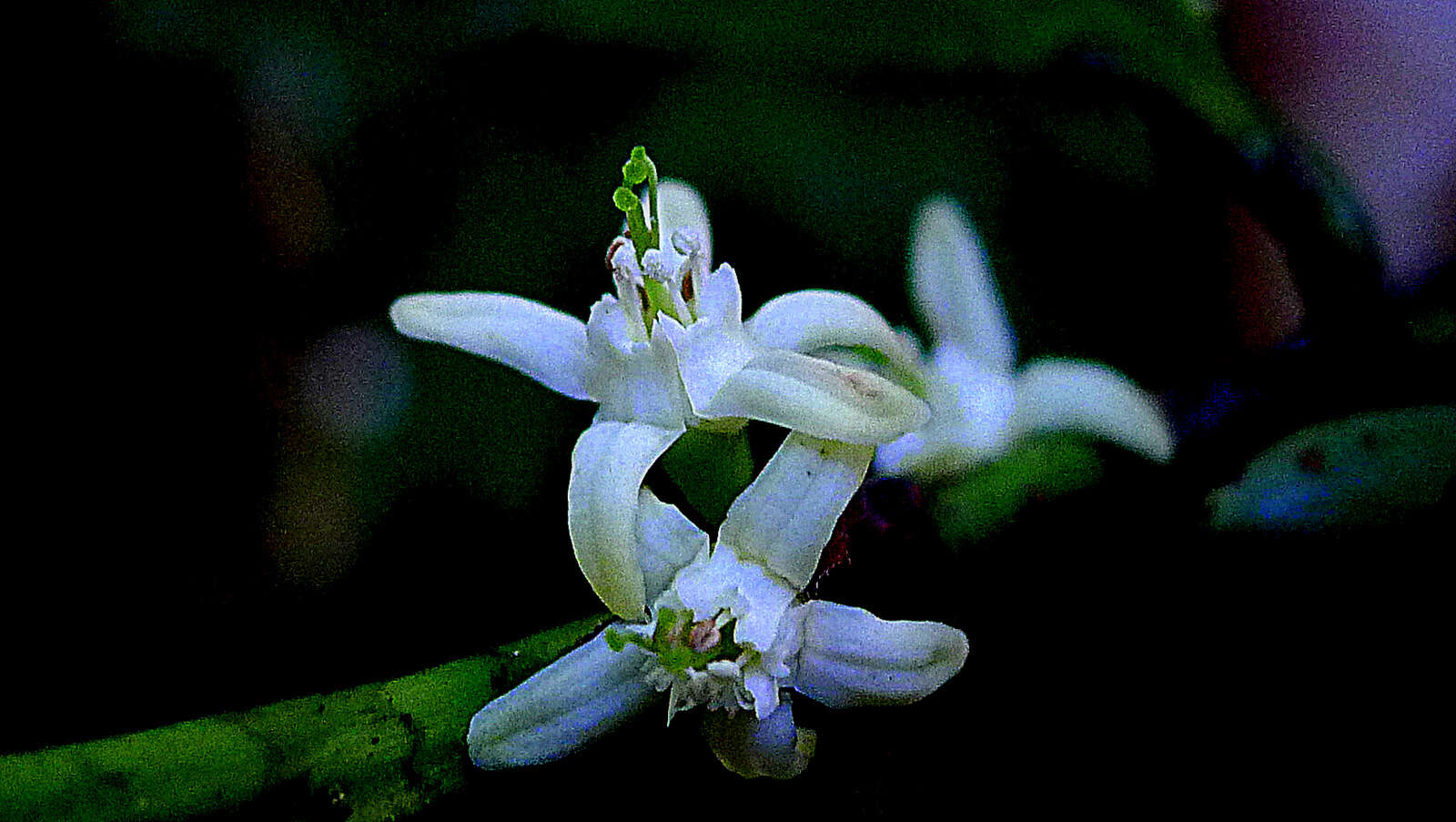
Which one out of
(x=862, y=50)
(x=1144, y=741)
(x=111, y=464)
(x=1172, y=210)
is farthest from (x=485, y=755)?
(x=1172, y=210)

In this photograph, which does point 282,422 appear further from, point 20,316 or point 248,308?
point 20,316

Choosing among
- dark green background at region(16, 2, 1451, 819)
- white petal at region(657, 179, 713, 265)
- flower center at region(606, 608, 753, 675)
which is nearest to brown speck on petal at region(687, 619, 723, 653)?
flower center at region(606, 608, 753, 675)

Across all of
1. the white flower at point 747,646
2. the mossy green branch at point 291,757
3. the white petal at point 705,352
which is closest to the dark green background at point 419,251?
the white petal at point 705,352

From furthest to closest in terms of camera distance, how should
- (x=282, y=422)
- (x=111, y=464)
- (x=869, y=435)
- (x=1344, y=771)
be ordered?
(x=282, y=422) → (x=111, y=464) → (x=1344, y=771) → (x=869, y=435)

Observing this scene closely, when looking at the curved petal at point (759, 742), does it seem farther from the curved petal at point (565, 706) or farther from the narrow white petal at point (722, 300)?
the narrow white petal at point (722, 300)

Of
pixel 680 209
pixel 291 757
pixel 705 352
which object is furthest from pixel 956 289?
pixel 291 757

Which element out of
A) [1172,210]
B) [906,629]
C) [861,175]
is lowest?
[906,629]

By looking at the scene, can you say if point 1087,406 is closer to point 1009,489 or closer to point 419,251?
point 1009,489
